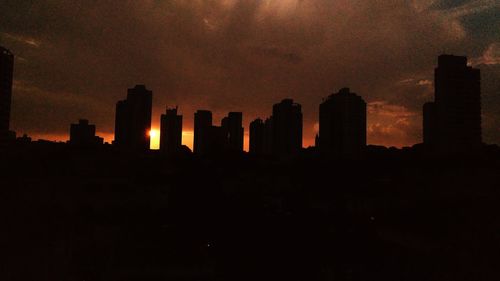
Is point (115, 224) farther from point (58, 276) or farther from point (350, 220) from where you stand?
point (350, 220)

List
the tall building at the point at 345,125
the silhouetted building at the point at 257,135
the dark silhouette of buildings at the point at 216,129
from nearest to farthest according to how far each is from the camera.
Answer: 1. the tall building at the point at 345,125
2. the dark silhouette of buildings at the point at 216,129
3. the silhouetted building at the point at 257,135

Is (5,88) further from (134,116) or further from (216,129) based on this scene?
(216,129)

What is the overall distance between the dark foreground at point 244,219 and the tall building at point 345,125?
61.2 ft

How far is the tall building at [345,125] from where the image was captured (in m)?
66.6

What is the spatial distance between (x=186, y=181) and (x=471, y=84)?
44.7 meters

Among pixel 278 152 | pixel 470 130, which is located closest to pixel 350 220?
pixel 470 130

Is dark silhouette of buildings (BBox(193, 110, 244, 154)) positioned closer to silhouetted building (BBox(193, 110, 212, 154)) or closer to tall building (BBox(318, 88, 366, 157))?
silhouetted building (BBox(193, 110, 212, 154))

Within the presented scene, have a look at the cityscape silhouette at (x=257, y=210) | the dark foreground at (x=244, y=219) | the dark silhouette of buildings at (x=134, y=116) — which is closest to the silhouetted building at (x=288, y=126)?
the cityscape silhouette at (x=257, y=210)

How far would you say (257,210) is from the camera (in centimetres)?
2061

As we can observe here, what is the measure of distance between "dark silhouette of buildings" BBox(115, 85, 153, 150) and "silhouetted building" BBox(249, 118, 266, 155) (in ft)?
96.3

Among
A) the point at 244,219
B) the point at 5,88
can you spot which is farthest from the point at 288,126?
the point at 244,219

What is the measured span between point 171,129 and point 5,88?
4411 cm

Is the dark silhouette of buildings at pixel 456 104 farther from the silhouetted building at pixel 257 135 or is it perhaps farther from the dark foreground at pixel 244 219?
the silhouetted building at pixel 257 135

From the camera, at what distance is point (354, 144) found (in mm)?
66062
